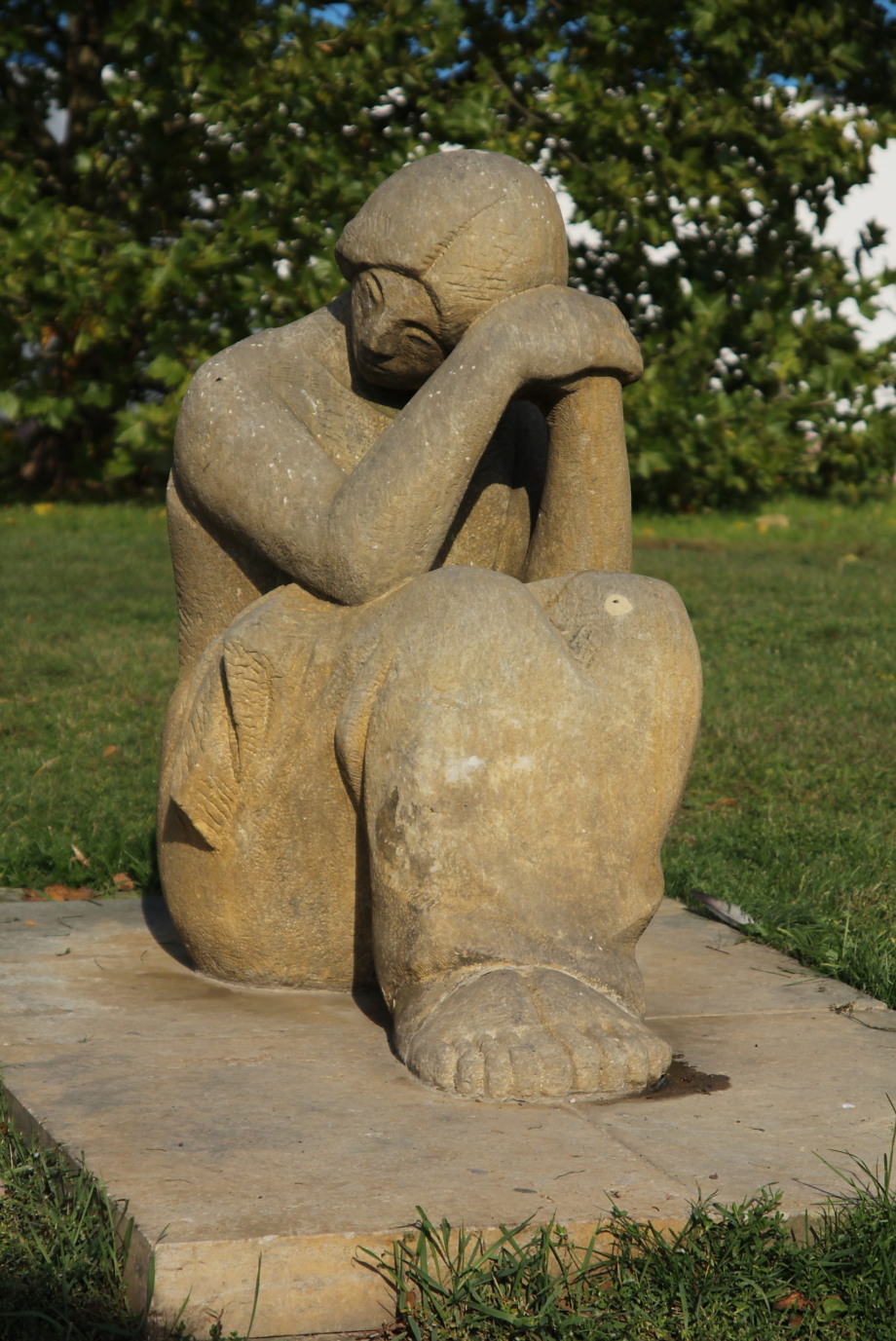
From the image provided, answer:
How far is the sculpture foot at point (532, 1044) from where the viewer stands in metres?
2.66

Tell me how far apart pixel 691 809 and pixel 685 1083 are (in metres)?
2.99

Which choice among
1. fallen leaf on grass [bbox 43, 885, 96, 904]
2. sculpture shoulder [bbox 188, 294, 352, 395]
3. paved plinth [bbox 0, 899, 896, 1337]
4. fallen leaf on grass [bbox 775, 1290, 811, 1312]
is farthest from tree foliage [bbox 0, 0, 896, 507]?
fallen leaf on grass [bbox 775, 1290, 811, 1312]

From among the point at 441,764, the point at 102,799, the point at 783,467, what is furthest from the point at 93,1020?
the point at 783,467

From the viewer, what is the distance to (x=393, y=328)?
3285mm

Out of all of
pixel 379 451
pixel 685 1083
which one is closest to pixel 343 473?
pixel 379 451

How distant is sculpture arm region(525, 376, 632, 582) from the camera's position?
11.0 ft

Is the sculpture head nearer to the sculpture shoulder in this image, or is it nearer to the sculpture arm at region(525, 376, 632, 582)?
the sculpture shoulder

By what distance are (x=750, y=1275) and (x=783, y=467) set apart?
10.3 m

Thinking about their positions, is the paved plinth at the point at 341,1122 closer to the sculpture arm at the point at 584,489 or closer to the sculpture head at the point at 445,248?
the sculpture arm at the point at 584,489

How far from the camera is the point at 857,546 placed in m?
11.3

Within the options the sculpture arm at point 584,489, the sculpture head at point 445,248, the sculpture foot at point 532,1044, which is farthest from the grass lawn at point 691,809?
the sculpture head at point 445,248

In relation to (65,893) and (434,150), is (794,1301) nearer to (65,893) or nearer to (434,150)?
(65,893)

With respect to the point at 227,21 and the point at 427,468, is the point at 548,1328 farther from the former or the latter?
the point at 227,21

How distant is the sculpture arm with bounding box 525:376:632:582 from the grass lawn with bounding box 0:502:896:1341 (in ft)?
3.90
